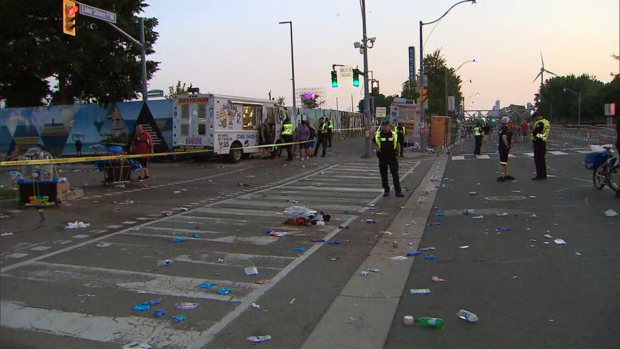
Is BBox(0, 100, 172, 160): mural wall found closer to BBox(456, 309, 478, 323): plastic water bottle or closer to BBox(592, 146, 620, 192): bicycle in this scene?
BBox(592, 146, 620, 192): bicycle

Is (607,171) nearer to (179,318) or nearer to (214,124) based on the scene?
(179,318)

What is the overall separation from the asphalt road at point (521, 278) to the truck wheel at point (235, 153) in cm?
1343

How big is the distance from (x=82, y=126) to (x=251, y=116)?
900 cm

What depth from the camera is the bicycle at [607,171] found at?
11367 millimetres

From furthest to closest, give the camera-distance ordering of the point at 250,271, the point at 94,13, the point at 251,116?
the point at 251,116, the point at 94,13, the point at 250,271

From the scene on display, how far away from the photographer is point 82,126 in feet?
88.3

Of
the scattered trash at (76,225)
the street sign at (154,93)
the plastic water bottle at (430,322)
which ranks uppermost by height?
the street sign at (154,93)

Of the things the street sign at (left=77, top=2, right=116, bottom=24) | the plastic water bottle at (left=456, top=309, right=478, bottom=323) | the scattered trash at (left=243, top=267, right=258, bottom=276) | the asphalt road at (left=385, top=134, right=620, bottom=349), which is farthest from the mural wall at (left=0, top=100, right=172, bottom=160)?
the plastic water bottle at (left=456, top=309, right=478, bottom=323)

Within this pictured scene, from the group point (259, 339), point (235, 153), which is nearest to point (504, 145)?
point (259, 339)

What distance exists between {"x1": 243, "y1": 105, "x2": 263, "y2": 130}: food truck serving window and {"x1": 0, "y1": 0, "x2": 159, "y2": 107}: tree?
40.0 feet

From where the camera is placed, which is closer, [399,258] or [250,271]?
[250,271]

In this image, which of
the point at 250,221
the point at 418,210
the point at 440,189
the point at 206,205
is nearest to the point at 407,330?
the point at 250,221

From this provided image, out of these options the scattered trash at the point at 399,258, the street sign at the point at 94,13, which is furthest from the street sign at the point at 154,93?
the scattered trash at the point at 399,258

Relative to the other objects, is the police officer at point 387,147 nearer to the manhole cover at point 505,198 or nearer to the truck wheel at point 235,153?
the manhole cover at point 505,198
